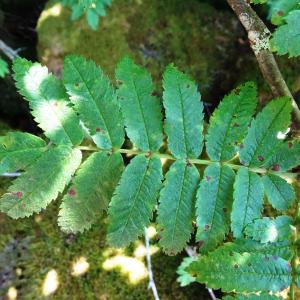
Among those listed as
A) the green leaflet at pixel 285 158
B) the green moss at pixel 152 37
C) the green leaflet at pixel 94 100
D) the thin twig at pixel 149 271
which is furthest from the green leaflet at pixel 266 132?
the green moss at pixel 152 37

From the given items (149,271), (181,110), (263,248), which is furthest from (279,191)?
(149,271)

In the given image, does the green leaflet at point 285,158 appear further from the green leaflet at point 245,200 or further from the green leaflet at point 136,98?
the green leaflet at point 136,98

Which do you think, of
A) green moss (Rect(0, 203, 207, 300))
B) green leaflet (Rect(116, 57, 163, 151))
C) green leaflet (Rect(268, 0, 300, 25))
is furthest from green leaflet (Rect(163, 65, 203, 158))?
green moss (Rect(0, 203, 207, 300))

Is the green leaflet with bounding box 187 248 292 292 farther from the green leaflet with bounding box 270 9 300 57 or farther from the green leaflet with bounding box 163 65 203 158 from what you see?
the green leaflet with bounding box 270 9 300 57

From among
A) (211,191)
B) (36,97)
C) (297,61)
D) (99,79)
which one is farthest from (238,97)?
(297,61)

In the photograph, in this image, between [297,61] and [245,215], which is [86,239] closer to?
[245,215]

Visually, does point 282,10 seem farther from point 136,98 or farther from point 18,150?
point 18,150
